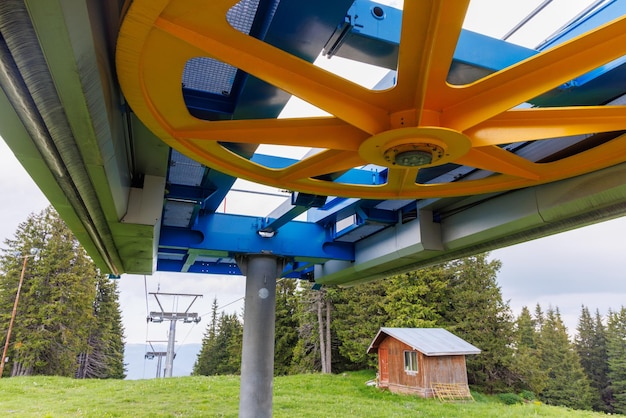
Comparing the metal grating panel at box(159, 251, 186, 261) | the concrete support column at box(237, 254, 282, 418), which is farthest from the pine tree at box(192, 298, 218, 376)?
the concrete support column at box(237, 254, 282, 418)

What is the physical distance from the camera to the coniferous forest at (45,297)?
833 inches

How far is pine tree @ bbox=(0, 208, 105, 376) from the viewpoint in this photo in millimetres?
21141

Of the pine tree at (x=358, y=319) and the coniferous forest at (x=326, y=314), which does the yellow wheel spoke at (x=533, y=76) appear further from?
the pine tree at (x=358, y=319)

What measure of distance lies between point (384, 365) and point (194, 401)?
10.1 m

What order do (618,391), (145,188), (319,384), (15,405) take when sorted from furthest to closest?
(618,391)
(319,384)
(15,405)
(145,188)

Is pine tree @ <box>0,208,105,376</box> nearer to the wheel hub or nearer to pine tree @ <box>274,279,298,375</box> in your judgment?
pine tree @ <box>274,279,298,375</box>

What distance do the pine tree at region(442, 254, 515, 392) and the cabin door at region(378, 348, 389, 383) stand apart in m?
5.39

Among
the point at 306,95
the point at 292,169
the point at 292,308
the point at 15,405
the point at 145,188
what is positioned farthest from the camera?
the point at 292,308

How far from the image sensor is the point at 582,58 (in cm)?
173

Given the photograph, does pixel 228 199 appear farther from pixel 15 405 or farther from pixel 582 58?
pixel 15 405

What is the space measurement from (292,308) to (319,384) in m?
Answer: 13.2

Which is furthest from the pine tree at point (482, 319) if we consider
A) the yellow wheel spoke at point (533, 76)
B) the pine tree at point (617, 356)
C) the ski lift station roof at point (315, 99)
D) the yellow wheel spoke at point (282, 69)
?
the yellow wheel spoke at point (282, 69)

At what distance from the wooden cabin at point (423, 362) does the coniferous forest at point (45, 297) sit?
53.2ft

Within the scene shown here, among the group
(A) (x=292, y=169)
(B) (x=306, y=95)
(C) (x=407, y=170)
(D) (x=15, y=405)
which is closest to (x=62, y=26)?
(B) (x=306, y=95)
